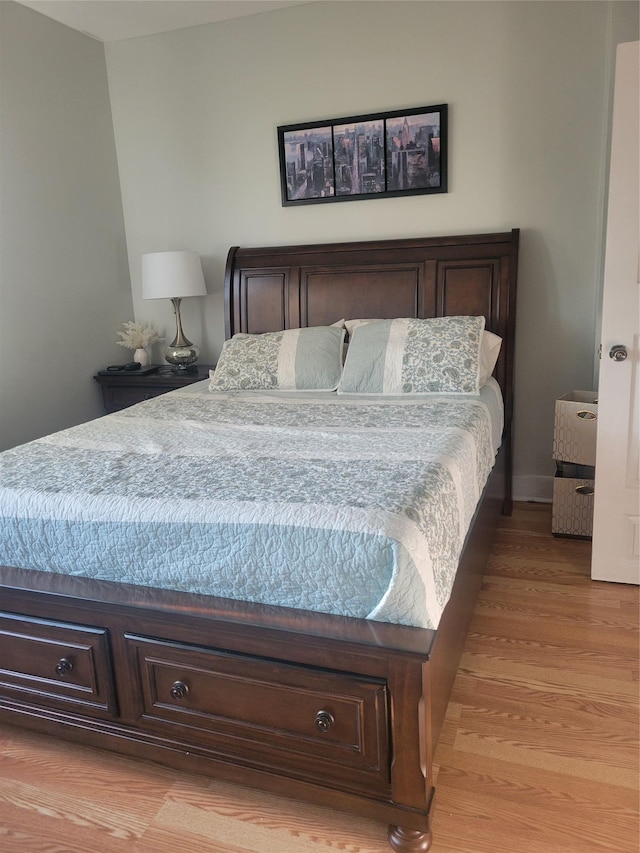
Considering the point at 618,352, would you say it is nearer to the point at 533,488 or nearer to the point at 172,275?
the point at 533,488

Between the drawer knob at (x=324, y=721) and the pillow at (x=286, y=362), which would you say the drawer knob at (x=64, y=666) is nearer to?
the drawer knob at (x=324, y=721)

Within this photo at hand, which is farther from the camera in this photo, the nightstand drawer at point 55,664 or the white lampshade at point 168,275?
the white lampshade at point 168,275

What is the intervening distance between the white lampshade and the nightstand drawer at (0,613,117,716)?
7.22ft

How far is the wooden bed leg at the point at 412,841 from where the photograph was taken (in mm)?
1402

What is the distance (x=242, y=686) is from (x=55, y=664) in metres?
0.55

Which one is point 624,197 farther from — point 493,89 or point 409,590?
point 409,590

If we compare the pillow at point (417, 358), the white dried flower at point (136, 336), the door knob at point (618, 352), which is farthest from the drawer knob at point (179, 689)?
the white dried flower at point (136, 336)

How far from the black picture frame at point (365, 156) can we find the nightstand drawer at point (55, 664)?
8.55 feet

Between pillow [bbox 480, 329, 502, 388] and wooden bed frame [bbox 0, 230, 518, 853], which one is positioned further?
pillow [bbox 480, 329, 502, 388]

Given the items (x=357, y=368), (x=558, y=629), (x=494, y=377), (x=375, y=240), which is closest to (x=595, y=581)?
(x=558, y=629)

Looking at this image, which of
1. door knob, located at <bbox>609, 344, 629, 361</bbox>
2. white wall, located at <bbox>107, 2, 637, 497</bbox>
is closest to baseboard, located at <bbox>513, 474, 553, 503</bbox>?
white wall, located at <bbox>107, 2, 637, 497</bbox>

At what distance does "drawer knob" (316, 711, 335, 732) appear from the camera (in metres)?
1.42

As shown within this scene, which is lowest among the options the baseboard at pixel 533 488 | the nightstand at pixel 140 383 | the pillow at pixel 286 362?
the baseboard at pixel 533 488

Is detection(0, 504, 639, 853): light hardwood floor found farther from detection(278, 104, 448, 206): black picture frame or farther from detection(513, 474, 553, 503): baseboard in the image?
detection(278, 104, 448, 206): black picture frame
